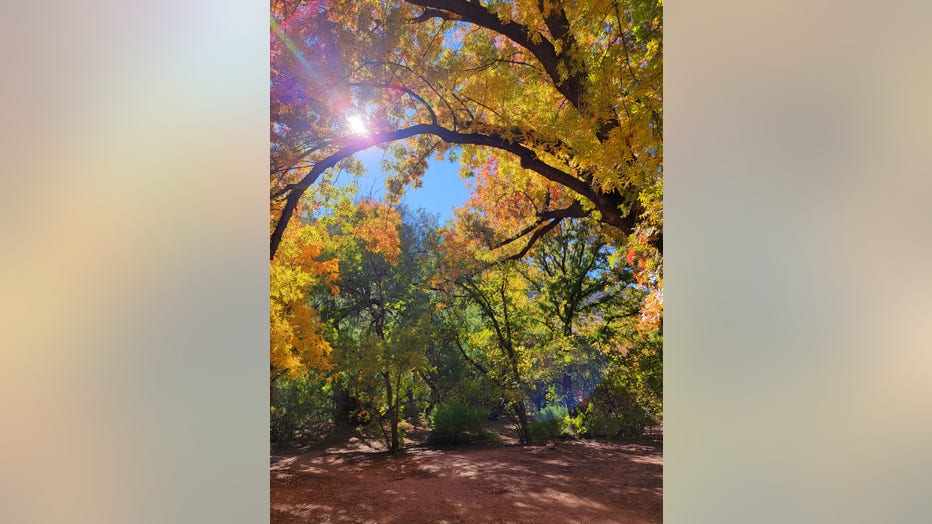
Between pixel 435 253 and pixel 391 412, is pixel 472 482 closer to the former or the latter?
pixel 391 412

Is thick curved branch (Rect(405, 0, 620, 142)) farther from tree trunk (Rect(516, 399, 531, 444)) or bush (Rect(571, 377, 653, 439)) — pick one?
tree trunk (Rect(516, 399, 531, 444))

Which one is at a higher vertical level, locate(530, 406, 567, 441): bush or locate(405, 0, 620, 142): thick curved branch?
locate(405, 0, 620, 142): thick curved branch

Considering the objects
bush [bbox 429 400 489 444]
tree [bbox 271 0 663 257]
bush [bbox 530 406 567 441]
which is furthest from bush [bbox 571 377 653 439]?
tree [bbox 271 0 663 257]

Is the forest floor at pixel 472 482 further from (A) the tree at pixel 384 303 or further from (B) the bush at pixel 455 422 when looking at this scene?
(A) the tree at pixel 384 303

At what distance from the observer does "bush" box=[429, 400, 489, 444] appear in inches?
179

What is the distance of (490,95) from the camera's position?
12.4 ft

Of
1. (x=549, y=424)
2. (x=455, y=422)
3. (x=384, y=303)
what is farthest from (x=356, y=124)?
(x=549, y=424)

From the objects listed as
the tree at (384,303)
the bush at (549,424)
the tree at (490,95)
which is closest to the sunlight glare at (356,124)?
the tree at (490,95)

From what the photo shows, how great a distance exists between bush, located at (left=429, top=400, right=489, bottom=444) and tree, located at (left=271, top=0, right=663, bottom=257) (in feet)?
5.53

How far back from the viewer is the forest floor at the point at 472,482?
3.43 m
